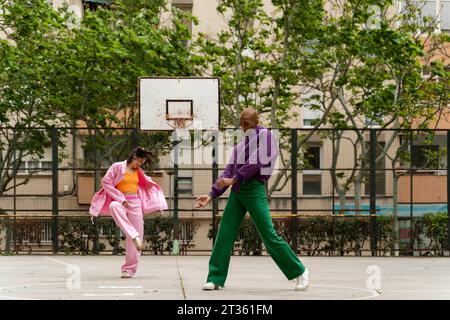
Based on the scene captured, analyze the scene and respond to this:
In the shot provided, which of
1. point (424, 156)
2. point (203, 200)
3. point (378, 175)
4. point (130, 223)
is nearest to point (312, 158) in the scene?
point (378, 175)

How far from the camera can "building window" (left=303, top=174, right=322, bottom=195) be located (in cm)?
2566

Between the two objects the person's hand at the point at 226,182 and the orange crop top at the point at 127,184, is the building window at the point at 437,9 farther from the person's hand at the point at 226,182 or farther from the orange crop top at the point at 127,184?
the person's hand at the point at 226,182

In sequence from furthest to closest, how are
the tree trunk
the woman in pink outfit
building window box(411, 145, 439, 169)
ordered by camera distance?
1. building window box(411, 145, 439, 169)
2. the tree trunk
3. the woman in pink outfit

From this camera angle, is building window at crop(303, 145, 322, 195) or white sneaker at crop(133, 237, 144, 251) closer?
white sneaker at crop(133, 237, 144, 251)

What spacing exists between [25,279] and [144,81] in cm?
1163

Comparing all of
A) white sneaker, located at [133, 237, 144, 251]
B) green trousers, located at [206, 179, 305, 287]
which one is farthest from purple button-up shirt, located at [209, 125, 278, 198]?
white sneaker, located at [133, 237, 144, 251]

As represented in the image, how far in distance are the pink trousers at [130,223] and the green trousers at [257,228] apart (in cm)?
297

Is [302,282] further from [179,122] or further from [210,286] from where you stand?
[179,122]

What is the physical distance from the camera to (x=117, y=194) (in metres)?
15.2

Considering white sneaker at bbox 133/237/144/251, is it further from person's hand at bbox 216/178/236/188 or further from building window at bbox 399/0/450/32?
building window at bbox 399/0/450/32

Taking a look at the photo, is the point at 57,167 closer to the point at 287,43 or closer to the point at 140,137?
the point at 140,137

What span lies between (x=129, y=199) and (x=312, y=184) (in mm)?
10859

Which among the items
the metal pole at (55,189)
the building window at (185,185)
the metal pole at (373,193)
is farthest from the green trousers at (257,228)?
the metal pole at (373,193)

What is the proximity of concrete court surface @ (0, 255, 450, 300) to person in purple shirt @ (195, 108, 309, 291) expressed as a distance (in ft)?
0.92
